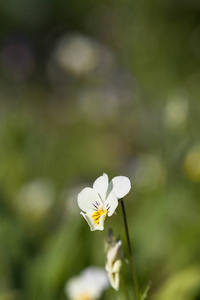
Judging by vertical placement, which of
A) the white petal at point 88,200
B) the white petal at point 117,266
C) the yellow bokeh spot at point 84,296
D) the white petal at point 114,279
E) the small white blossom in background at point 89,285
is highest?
the white petal at point 88,200

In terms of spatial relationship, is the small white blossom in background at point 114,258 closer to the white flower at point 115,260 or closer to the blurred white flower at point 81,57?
the white flower at point 115,260

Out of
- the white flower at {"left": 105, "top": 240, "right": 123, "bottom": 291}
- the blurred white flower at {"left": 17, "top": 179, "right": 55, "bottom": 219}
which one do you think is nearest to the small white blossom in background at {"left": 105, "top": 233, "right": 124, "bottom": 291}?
the white flower at {"left": 105, "top": 240, "right": 123, "bottom": 291}

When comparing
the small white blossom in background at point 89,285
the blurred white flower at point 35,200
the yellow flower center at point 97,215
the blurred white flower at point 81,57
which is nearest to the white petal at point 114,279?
the yellow flower center at point 97,215

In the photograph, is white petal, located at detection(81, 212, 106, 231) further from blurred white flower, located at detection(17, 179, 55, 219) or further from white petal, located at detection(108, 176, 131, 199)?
blurred white flower, located at detection(17, 179, 55, 219)

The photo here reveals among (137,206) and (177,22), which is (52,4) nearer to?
(177,22)

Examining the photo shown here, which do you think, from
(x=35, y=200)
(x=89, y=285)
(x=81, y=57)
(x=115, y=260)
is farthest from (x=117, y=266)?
(x=81, y=57)
